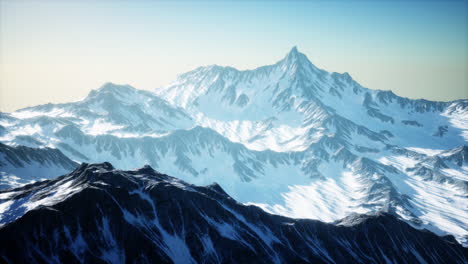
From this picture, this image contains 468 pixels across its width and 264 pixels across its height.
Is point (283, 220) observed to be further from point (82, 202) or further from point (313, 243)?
point (82, 202)

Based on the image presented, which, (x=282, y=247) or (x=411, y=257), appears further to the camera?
(x=411, y=257)

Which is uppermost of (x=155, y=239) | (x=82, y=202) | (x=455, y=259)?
(x=82, y=202)

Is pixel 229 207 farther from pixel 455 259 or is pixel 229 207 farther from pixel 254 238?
pixel 455 259

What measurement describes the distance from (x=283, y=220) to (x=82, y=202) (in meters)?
67.0

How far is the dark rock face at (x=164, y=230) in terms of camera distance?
100m

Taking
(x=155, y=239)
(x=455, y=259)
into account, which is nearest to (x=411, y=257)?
(x=455, y=259)

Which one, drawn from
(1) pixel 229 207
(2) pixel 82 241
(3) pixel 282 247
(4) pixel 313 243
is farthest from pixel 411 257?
(2) pixel 82 241

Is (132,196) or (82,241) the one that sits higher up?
(132,196)

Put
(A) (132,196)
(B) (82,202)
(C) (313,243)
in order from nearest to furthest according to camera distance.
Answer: (B) (82,202) → (A) (132,196) → (C) (313,243)

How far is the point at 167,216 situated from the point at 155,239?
30.7 ft

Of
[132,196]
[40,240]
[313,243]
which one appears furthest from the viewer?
[313,243]

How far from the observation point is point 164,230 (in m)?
116

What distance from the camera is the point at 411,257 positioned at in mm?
145875

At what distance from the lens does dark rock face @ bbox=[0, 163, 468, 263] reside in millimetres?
100062
